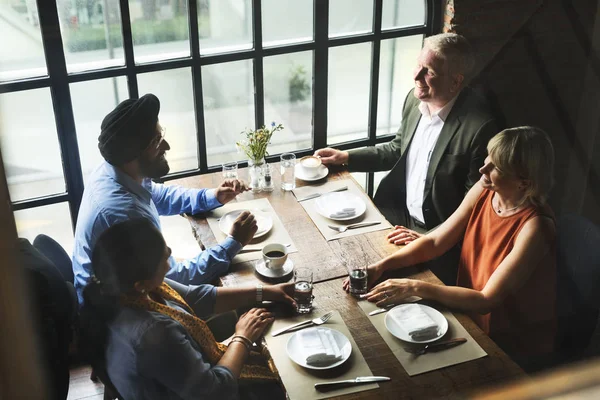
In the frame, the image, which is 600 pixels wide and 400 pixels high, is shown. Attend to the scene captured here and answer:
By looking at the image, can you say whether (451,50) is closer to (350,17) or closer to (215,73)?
(350,17)

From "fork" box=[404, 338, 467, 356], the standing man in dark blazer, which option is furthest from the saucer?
the standing man in dark blazer

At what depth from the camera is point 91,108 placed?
1624 mm

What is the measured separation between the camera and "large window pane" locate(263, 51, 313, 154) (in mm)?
1851

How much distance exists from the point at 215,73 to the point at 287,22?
0.87ft

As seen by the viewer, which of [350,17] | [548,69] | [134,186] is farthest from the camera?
[548,69]

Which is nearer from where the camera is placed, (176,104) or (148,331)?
(148,331)

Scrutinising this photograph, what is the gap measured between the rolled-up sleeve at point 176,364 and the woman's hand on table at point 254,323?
0.35 feet

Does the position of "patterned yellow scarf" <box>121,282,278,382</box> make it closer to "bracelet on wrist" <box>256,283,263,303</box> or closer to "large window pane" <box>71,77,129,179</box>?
"bracelet on wrist" <box>256,283,263,303</box>

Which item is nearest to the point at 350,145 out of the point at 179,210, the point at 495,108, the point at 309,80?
the point at 309,80

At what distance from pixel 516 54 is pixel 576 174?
0.52 metres

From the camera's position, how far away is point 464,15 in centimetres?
193

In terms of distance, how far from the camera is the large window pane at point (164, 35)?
149 centimetres

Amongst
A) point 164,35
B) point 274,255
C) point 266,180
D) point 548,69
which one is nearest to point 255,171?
point 266,180

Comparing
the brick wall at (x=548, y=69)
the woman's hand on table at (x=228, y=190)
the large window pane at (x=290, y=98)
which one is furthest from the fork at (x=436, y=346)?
the large window pane at (x=290, y=98)
